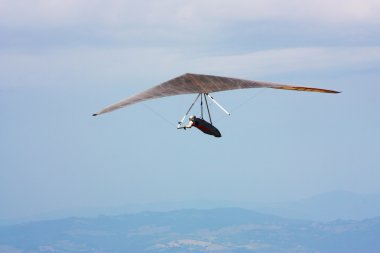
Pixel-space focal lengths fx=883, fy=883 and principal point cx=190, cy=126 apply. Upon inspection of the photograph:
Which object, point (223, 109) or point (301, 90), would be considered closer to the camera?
point (223, 109)

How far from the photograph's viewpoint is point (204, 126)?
214 feet

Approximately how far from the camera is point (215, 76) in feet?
224

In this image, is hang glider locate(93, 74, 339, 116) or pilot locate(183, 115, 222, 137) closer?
pilot locate(183, 115, 222, 137)

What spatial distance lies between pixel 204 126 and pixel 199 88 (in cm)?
346

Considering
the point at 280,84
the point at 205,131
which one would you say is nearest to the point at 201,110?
the point at 205,131

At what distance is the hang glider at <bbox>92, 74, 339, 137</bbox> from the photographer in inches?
2574

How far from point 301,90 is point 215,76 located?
6715 millimetres

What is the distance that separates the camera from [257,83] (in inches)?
2702

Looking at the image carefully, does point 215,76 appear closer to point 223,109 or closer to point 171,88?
point 171,88

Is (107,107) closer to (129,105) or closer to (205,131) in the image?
(129,105)

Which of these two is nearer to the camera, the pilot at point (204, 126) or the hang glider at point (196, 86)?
the pilot at point (204, 126)

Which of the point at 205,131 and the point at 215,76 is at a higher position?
the point at 215,76

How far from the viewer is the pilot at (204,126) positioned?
64.9 metres

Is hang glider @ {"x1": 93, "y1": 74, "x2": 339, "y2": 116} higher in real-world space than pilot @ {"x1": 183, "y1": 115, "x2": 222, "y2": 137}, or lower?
higher
